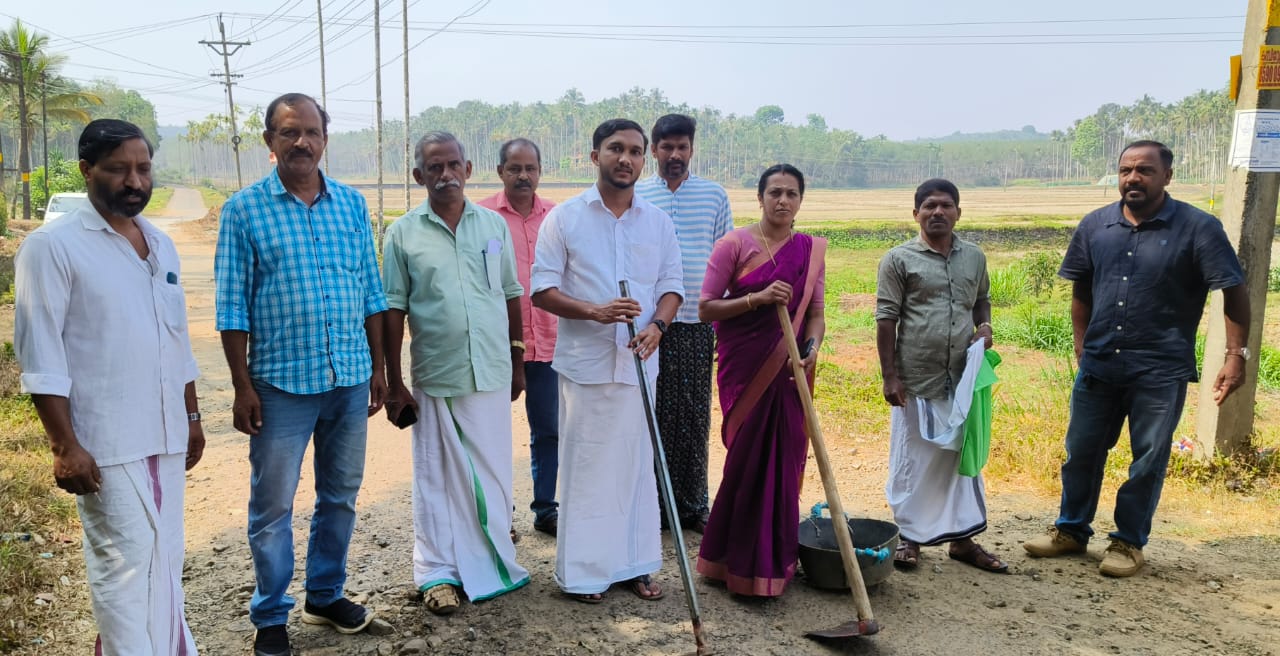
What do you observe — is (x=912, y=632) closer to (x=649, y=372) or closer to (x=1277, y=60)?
(x=649, y=372)

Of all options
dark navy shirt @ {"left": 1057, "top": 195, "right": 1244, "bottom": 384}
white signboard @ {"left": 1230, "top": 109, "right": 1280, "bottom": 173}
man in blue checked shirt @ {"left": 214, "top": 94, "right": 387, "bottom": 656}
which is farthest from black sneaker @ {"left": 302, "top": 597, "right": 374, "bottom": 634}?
white signboard @ {"left": 1230, "top": 109, "right": 1280, "bottom": 173}

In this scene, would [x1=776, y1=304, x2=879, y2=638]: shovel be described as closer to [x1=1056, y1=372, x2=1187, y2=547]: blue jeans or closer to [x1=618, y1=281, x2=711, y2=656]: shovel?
[x1=618, y1=281, x2=711, y2=656]: shovel

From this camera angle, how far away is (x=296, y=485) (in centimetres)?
315

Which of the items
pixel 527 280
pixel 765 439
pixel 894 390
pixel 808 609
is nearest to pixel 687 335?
pixel 765 439

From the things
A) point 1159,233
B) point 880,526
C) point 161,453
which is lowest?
point 880,526

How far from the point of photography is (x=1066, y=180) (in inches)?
3337

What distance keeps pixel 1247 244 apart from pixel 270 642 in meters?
5.44

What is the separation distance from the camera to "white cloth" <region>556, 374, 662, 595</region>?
3.67m

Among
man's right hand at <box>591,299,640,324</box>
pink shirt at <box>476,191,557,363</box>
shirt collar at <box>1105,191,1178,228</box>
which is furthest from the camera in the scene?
pink shirt at <box>476,191,557,363</box>

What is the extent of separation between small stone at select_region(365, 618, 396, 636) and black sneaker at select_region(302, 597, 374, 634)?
2cm

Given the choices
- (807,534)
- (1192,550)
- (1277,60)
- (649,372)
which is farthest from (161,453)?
(1277,60)

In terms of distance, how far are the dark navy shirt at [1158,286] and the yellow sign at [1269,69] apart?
1645 mm

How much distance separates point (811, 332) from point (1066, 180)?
299 ft

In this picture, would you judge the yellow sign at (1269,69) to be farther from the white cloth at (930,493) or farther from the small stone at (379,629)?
the small stone at (379,629)
